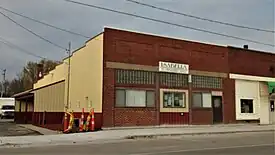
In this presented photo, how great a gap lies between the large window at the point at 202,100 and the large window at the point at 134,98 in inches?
160

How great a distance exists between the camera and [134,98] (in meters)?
26.3

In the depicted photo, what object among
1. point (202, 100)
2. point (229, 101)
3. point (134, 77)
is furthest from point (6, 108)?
point (229, 101)

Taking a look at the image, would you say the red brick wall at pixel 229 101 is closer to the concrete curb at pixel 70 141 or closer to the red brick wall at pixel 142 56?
the red brick wall at pixel 142 56

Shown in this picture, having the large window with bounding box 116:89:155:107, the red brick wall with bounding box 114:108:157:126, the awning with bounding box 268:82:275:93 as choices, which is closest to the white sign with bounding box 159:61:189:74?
the large window with bounding box 116:89:155:107

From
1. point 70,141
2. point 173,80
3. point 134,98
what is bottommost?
point 70,141

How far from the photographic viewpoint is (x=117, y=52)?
26.0 metres

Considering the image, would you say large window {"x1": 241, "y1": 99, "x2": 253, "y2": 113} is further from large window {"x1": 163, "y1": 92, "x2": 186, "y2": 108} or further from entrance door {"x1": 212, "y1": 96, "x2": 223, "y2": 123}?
large window {"x1": 163, "y1": 92, "x2": 186, "y2": 108}

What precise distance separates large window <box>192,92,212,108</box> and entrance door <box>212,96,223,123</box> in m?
0.59

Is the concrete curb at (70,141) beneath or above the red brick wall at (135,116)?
beneath

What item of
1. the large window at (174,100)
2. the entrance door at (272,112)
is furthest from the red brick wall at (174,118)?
the entrance door at (272,112)

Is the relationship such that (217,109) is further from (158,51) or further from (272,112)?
(158,51)

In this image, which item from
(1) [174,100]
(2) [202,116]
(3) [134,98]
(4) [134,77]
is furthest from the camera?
Result: (2) [202,116]

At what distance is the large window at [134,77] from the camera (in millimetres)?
25969

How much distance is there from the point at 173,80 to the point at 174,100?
1520mm
